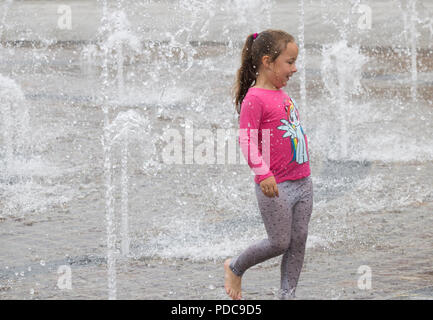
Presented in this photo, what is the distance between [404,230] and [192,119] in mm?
4001

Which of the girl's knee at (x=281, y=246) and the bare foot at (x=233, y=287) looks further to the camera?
the bare foot at (x=233, y=287)

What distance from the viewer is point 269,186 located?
3.34 meters

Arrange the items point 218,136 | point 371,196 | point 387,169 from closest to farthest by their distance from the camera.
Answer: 1. point 371,196
2. point 387,169
3. point 218,136

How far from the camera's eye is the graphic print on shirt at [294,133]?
3.44 m

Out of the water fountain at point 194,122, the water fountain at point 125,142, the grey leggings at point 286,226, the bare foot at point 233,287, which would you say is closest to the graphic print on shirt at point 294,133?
the grey leggings at point 286,226

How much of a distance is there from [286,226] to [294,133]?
393mm

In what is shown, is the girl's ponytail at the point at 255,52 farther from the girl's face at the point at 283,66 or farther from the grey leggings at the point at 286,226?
the grey leggings at the point at 286,226

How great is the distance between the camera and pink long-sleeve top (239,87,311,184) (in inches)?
134

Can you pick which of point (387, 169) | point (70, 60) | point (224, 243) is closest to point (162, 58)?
point (70, 60)

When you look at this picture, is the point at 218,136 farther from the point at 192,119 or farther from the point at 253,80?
the point at 253,80

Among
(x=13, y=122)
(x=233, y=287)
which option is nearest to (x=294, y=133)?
(x=233, y=287)
